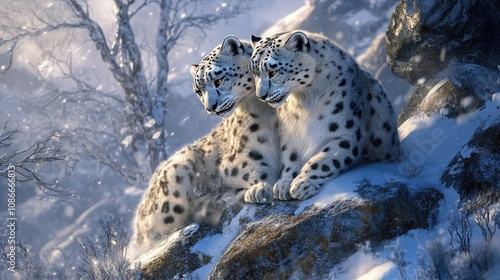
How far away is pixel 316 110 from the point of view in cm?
578

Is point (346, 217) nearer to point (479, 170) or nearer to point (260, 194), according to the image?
point (260, 194)

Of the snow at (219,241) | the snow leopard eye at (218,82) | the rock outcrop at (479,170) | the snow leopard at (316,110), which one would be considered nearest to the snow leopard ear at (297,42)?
the snow leopard at (316,110)

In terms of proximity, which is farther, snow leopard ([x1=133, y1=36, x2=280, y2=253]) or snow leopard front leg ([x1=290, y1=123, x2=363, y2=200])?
snow leopard ([x1=133, y1=36, x2=280, y2=253])

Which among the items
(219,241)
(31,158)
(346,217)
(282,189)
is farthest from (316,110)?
(31,158)

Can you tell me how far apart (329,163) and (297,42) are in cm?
114

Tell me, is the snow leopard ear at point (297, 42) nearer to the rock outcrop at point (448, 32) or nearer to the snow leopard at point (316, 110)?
the snow leopard at point (316, 110)

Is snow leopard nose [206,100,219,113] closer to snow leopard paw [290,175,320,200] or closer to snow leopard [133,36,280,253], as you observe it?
snow leopard [133,36,280,253]

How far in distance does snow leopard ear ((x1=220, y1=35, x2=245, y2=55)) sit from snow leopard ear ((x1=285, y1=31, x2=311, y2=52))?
0.60 metres

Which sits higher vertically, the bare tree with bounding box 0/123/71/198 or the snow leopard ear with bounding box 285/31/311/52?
the bare tree with bounding box 0/123/71/198

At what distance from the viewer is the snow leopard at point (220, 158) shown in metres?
5.91

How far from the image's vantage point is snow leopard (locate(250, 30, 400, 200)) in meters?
5.52

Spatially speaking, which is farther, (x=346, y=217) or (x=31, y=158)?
(x=31, y=158)

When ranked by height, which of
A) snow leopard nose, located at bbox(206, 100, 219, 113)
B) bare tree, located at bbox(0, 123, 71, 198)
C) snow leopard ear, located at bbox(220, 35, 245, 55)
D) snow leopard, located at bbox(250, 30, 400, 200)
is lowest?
snow leopard, located at bbox(250, 30, 400, 200)

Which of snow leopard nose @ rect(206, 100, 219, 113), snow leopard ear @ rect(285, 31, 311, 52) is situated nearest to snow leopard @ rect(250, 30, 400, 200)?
snow leopard ear @ rect(285, 31, 311, 52)
